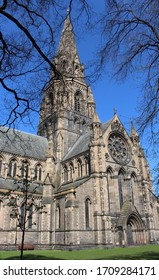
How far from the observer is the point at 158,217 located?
3631cm

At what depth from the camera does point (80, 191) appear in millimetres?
27781

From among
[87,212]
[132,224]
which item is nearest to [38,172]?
[87,212]

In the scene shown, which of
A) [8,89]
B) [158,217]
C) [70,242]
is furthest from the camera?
[158,217]

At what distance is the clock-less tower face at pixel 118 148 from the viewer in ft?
108

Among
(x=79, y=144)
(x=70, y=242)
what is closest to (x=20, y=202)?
(x=70, y=242)

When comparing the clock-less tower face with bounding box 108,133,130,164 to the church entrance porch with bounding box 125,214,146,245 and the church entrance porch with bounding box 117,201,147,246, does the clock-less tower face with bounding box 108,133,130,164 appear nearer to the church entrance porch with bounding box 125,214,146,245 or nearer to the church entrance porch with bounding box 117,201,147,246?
the church entrance porch with bounding box 117,201,147,246

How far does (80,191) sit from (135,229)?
966 cm

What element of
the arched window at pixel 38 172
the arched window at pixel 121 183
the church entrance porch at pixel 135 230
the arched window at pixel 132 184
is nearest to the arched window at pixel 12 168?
the arched window at pixel 38 172

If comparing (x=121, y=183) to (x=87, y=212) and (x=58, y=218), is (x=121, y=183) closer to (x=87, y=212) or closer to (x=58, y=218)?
(x=87, y=212)

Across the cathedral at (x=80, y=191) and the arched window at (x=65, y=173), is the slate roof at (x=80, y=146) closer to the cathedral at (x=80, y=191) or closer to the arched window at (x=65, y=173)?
the cathedral at (x=80, y=191)

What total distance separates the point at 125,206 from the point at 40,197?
11517mm

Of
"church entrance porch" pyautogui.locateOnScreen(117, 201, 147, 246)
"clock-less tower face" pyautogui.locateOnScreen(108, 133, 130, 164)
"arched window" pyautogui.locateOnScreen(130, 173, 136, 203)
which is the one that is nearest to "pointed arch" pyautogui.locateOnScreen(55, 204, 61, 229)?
"church entrance porch" pyautogui.locateOnScreen(117, 201, 147, 246)

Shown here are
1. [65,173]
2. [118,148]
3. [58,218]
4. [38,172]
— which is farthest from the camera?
[65,173]
